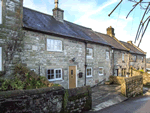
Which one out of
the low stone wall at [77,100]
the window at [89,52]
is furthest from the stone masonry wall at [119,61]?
the low stone wall at [77,100]

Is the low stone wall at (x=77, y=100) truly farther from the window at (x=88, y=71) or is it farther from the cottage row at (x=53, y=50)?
the window at (x=88, y=71)

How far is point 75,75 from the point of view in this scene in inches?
439

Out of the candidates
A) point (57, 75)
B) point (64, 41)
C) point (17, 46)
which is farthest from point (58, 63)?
point (17, 46)

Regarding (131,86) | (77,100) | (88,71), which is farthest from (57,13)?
(131,86)

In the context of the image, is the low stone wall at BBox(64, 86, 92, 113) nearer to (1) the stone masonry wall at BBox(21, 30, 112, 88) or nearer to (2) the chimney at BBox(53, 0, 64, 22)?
(1) the stone masonry wall at BBox(21, 30, 112, 88)

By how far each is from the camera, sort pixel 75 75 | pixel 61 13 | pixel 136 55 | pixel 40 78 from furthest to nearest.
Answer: pixel 136 55 < pixel 61 13 < pixel 75 75 < pixel 40 78

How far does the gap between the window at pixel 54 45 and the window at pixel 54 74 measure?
169 centimetres

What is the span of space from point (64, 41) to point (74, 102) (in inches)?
224

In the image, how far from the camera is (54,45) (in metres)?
9.62

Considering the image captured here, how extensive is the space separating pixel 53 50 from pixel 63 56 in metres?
1.12

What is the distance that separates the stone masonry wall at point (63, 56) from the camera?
319 inches

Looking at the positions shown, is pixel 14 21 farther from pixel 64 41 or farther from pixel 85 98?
pixel 85 98

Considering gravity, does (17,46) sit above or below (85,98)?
above

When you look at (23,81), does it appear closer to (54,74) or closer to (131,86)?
(54,74)
